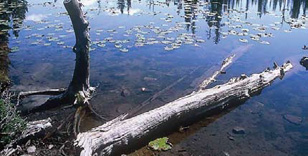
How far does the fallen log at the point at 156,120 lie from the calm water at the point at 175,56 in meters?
0.44

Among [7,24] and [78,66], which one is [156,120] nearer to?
[78,66]

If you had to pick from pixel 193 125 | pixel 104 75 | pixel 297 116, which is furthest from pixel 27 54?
pixel 297 116

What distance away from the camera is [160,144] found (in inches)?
274

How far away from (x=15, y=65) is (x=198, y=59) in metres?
6.69

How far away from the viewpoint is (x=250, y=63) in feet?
40.6

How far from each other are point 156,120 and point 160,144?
0.55 metres

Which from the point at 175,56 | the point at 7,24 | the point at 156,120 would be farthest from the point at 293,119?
the point at 7,24

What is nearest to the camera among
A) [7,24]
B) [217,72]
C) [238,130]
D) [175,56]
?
[238,130]

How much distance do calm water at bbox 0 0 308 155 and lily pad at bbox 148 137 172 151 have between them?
0.36 m

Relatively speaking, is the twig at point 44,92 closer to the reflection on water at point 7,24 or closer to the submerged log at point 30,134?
the reflection on water at point 7,24

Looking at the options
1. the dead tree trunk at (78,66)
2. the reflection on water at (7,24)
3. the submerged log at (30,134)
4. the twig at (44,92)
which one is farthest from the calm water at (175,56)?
the submerged log at (30,134)

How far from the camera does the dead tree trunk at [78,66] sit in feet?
27.8

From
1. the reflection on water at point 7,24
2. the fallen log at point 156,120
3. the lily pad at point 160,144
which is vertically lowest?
the lily pad at point 160,144

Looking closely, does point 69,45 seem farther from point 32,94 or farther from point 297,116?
point 297,116
